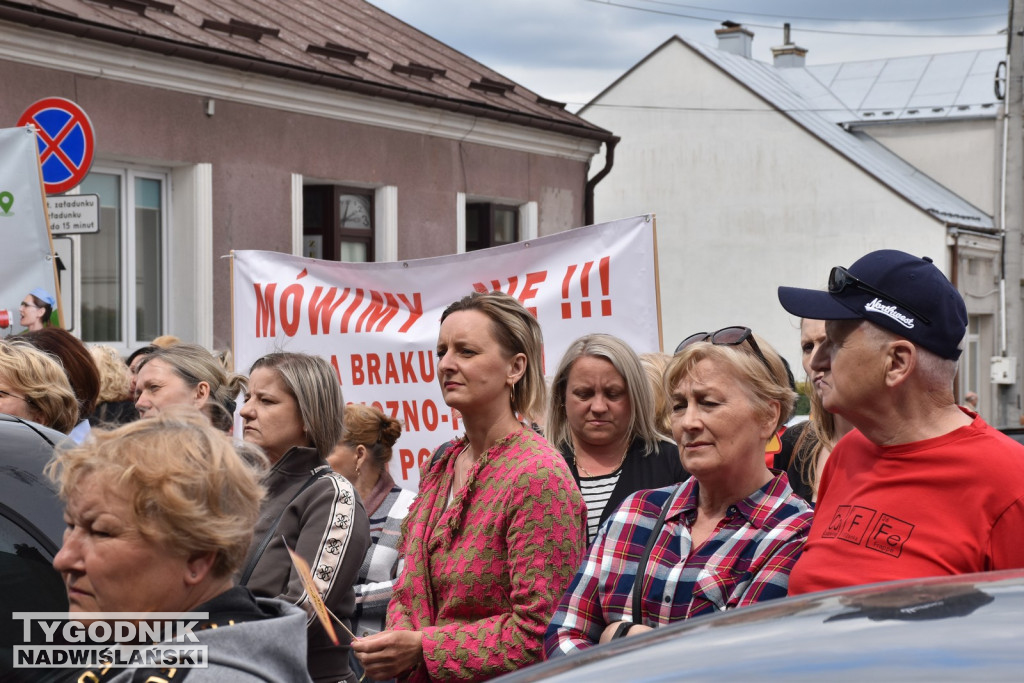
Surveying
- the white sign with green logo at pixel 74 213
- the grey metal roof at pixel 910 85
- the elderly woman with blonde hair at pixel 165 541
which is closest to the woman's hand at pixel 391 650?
the elderly woman with blonde hair at pixel 165 541

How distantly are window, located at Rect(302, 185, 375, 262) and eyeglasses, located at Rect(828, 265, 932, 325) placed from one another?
40.0ft

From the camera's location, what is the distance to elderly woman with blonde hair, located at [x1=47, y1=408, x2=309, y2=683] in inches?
96.1

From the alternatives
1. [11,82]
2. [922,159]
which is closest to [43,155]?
[11,82]

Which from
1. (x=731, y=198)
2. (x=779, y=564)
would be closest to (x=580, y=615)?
(x=779, y=564)

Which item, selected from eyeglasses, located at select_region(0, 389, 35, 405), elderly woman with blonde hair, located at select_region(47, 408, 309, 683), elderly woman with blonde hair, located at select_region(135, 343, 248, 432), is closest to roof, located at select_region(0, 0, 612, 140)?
elderly woman with blonde hair, located at select_region(135, 343, 248, 432)

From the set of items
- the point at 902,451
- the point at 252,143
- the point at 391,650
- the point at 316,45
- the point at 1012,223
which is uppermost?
the point at 316,45

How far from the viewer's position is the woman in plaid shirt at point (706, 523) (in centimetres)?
322

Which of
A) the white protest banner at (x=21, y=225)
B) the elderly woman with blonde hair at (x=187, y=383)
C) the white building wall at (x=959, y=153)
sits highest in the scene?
the white building wall at (x=959, y=153)

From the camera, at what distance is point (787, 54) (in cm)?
4066

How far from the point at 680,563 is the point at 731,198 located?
29.5 meters

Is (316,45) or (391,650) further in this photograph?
(316,45)

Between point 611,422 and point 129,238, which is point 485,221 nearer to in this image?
point 129,238

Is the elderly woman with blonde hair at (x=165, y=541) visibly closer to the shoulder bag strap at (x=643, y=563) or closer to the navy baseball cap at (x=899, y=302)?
the shoulder bag strap at (x=643, y=563)

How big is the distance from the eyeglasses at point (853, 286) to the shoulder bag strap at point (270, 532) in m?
1.77
